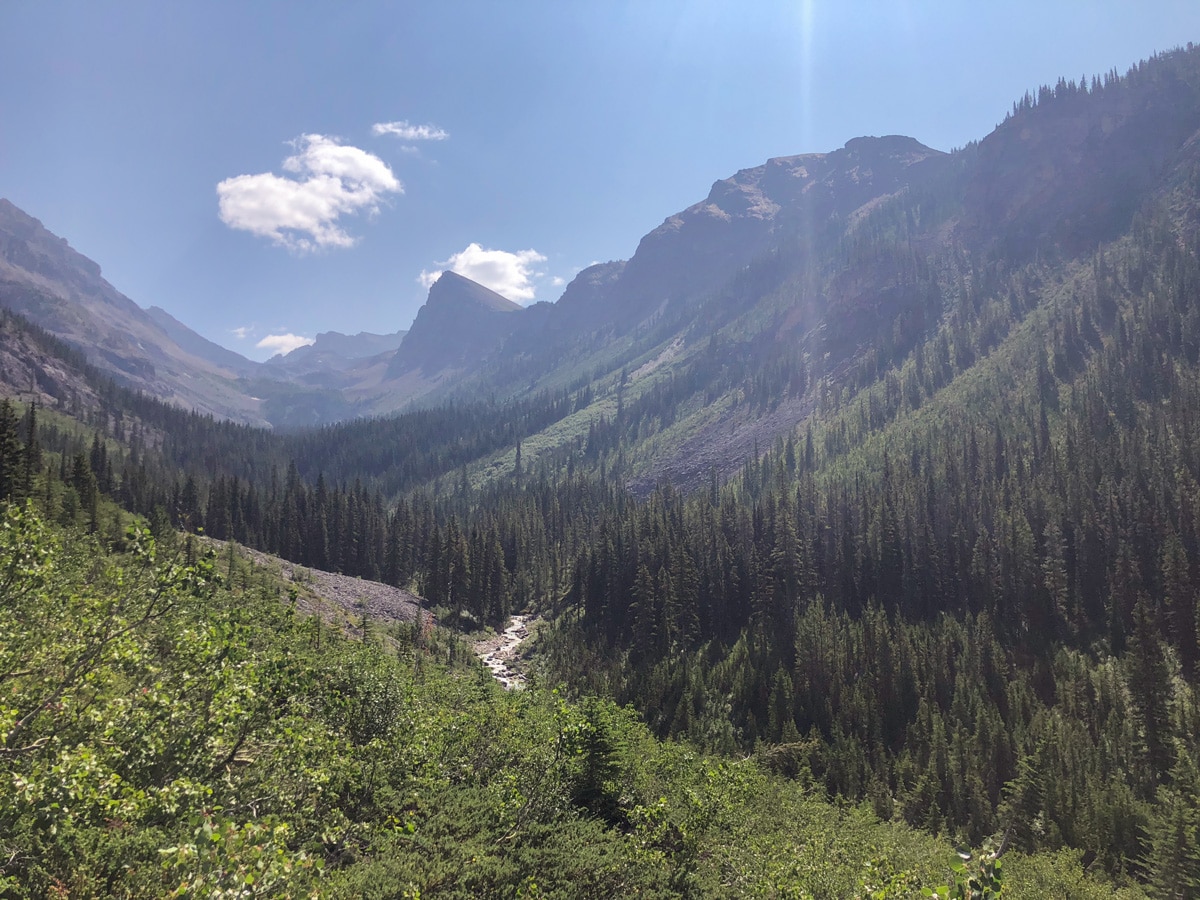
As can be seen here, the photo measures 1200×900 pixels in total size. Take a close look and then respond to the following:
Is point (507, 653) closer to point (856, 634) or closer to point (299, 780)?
point (856, 634)

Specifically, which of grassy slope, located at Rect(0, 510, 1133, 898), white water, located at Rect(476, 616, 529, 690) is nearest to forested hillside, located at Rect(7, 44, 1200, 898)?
grassy slope, located at Rect(0, 510, 1133, 898)

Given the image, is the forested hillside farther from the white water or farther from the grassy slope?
the white water

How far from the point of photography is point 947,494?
133375 millimetres

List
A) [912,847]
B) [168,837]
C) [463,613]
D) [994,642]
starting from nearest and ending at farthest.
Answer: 1. [168,837]
2. [912,847]
3. [994,642]
4. [463,613]

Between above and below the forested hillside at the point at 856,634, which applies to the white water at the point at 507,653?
below

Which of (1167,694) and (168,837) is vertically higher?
(168,837)

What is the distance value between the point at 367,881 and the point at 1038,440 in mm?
186942

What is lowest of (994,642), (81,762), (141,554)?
(994,642)

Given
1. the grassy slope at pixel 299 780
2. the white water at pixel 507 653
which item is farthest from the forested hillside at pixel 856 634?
the white water at pixel 507 653

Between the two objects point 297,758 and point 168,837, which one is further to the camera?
point 297,758

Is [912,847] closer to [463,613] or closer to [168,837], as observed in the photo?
[168,837]

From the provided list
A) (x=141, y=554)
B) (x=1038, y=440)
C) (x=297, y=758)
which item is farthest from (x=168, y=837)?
(x=1038, y=440)

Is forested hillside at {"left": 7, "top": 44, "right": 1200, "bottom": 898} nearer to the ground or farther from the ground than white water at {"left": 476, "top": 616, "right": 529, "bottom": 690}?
farther from the ground

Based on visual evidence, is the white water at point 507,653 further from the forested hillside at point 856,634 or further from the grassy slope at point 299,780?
the grassy slope at point 299,780
